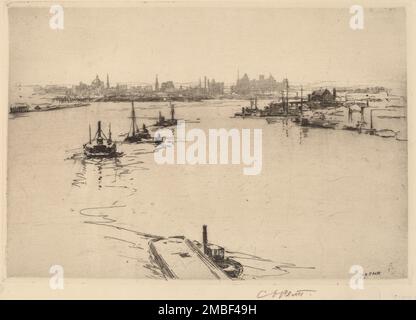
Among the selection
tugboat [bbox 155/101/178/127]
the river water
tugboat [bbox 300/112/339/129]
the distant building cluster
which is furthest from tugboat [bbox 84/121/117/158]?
tugboat [bbox 300/112/339/129]

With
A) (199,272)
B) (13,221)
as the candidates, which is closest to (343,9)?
(199,272)

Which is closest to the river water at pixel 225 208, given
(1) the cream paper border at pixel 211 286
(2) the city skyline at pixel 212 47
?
(1) the cream paper border at pixel 211 286

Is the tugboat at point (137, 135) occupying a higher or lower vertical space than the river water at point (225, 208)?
higher

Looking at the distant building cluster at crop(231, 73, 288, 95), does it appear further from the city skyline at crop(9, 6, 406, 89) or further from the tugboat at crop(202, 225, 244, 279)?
the tugboat at crop(202, 225, 244, 279)

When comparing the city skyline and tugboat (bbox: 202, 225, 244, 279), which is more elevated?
the city skyline
